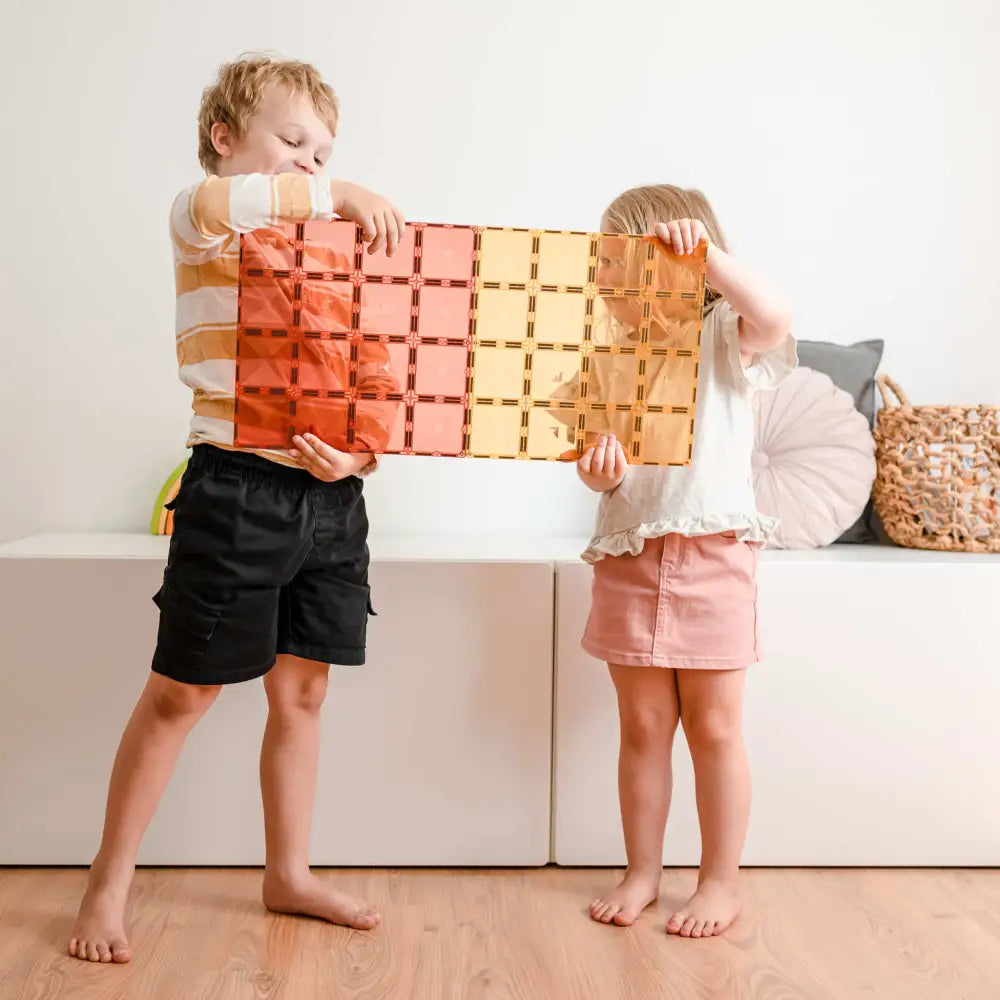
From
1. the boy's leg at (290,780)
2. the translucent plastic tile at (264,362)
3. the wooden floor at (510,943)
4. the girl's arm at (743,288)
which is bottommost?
the wooden floor at (510,943)

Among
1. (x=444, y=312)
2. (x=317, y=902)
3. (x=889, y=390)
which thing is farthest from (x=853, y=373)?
(x=317, y=902)

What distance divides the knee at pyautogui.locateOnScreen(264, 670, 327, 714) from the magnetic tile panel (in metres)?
0.32

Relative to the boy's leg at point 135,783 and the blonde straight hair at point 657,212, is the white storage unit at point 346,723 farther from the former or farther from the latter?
the blonde straight hair at point 657,212

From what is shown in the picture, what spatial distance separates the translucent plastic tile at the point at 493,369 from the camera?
1205mm

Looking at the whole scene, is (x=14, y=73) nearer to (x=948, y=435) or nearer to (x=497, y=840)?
→ (x=497, y=840)

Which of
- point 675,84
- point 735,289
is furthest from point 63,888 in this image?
point 675,84

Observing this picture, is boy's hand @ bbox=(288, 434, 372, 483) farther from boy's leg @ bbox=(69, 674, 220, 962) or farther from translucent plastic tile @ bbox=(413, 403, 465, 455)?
boy's leg @ bbox=(69, 674, 220, 962)

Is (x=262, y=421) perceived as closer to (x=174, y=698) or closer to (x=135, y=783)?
(x=174, y=698)

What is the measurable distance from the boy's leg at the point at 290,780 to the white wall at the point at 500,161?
1.87ft

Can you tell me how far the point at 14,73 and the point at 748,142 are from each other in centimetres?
118

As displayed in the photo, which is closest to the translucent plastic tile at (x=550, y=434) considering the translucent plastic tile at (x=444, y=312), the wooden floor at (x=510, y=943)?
the translucent plastic tile at (x=444, y=312)

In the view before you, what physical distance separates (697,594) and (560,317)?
0.37 m

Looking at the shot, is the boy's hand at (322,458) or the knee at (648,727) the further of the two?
the knee at (648,727)

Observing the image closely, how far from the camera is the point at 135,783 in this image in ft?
4.16
